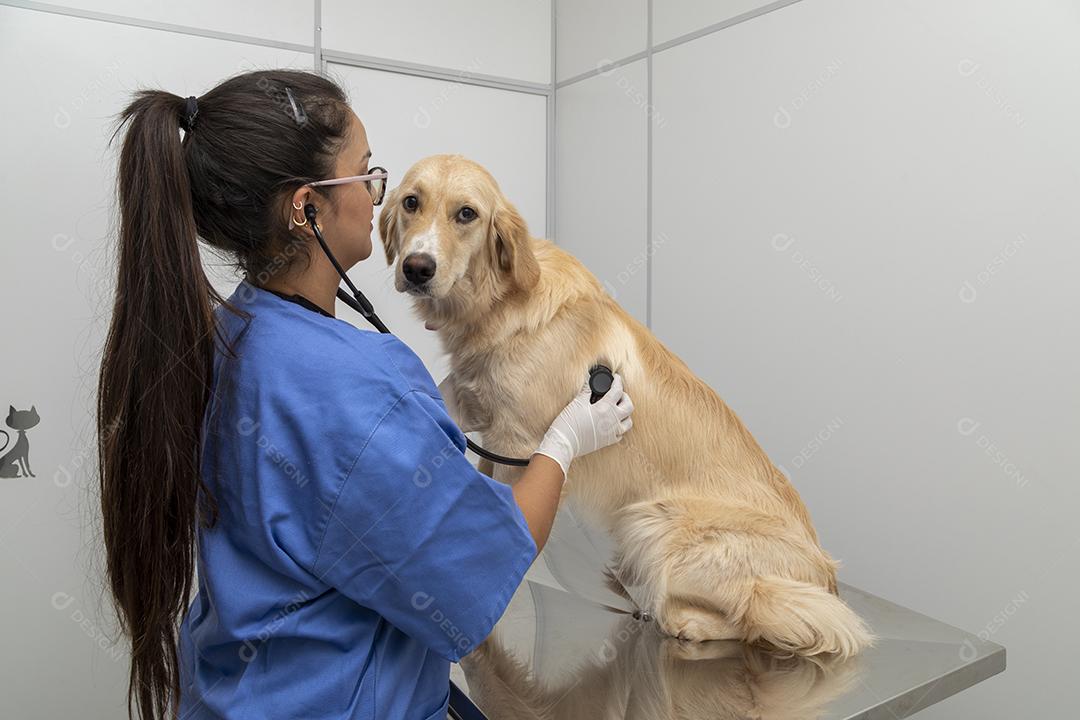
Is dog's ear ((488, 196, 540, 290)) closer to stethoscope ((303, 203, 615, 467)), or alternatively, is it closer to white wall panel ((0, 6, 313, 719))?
stethoscope ((303, 203, 615, 467))

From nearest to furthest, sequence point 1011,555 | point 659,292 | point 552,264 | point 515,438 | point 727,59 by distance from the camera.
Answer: point 515,438 → point 552,264 → point 1011,555 → point 727,59 → point 659,292

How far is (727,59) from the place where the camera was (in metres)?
2.45

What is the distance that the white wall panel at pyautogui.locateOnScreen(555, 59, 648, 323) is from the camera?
2869 millimetres

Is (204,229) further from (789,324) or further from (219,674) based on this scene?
(789,324)

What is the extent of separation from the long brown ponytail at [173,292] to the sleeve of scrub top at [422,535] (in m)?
0.21

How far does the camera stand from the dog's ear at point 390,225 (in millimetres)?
1583

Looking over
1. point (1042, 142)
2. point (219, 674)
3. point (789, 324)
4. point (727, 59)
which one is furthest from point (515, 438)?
point (727, 59)

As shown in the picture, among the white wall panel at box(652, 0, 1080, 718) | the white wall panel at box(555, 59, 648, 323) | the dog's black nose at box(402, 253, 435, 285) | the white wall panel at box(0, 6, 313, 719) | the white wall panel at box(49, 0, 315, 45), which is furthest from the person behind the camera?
the white wall panel at box(555, 59, 648, 323)

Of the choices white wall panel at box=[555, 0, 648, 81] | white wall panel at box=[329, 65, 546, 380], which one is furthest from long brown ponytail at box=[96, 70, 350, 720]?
white wall panel at box=[555, 0, 648, 81]

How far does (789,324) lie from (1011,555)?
87 centimetres

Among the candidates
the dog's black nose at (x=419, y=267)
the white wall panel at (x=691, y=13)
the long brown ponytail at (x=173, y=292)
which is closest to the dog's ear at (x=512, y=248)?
the dog's black nose at (x=419, y=267)

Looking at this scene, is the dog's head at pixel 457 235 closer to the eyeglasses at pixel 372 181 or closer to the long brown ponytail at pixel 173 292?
the eyeglasses at pixel 372 181

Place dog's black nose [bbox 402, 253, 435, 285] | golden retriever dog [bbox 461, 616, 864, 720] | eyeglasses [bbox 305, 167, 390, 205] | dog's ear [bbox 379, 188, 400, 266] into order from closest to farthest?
eyeglasses [bbox 305, 167, 390, 205] < golden retriever dog [bbox 461, 616, 864, 720] < dog's black nose [bbox 402, 253, 435, 285] < dog's ear [bbox 379, 188, 400, 266]

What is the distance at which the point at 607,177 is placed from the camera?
3041mm
